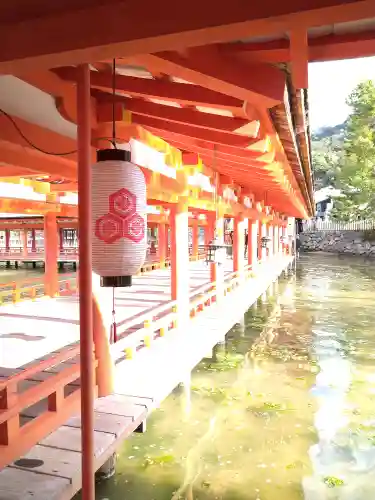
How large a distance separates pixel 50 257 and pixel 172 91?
1020 cm

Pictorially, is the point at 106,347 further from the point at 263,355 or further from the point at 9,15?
the point at 263,355

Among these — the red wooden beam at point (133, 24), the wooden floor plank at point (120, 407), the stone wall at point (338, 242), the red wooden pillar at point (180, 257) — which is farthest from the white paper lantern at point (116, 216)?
the stone wall at point (338, 242)

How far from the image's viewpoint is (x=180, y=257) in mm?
8391

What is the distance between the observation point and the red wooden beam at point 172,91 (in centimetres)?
346

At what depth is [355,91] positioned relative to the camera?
132ft

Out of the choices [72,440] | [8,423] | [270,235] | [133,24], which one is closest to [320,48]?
[133,24]

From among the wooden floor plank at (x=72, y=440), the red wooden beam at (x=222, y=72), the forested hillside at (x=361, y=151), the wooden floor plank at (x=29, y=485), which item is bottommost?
the wooden floor plank at (x=29, y=485)

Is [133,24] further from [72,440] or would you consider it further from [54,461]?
[72,440]

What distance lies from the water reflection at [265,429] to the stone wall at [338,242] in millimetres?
35239

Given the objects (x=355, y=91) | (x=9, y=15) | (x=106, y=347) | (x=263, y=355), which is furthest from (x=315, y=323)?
(x=355, y=91)

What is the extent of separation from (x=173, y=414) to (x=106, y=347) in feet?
9.14

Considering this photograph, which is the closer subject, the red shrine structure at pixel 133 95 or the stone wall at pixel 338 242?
the red shrine structure at pixel 133 95

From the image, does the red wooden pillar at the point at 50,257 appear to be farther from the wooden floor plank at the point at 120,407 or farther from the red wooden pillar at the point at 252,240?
the wooden floor plank at the point at 120,407

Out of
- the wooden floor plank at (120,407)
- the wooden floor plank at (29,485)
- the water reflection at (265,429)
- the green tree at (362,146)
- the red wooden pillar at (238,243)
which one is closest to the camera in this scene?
the wooden floor plank at (29,485)
